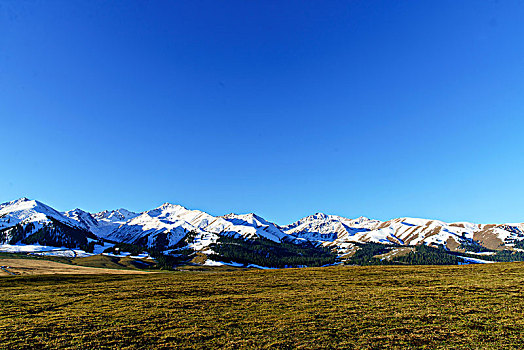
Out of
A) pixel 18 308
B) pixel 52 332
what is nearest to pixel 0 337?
pixel 52 332

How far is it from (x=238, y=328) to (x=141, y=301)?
21415 mm

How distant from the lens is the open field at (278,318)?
22.7m

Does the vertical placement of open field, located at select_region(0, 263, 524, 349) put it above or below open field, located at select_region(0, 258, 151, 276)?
above

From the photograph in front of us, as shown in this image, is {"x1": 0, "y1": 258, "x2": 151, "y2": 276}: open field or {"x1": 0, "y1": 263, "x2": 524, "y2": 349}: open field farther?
{"x1": 0, "y1": 258, "x2": 151, "y2": 276}: open field

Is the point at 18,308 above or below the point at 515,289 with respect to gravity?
below

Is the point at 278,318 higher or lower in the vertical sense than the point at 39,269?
higher

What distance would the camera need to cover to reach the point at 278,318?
2908 cm

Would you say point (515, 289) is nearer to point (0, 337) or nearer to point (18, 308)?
point (0, 337)

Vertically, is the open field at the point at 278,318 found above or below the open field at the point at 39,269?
above

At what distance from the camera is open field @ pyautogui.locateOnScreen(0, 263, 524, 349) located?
22.7m

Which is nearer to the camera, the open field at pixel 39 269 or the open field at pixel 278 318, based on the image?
the open field at pixel 278 318

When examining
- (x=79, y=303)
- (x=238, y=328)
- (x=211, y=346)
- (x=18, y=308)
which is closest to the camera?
(x=211, y=346)

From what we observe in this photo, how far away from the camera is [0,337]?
25.5 m

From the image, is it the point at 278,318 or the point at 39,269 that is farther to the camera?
the point at 39,269
